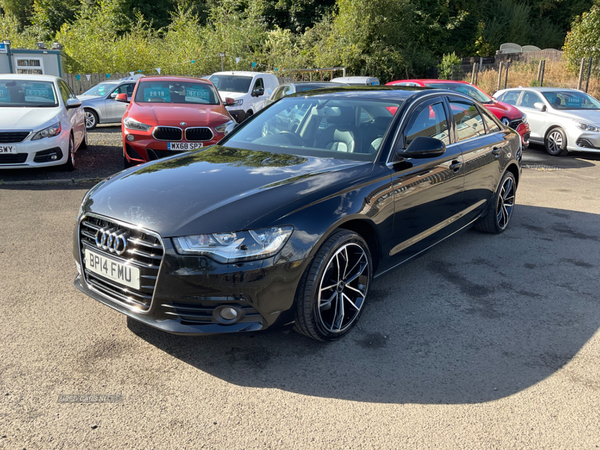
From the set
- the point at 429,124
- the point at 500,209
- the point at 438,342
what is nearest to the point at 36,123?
the point at 429,124

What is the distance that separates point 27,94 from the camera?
891 centimetres

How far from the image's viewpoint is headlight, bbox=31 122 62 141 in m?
8.00

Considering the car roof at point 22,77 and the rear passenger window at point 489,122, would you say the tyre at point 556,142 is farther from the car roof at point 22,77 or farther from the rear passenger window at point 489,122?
the car roof at point 22,77

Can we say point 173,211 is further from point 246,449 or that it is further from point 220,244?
point 246,449

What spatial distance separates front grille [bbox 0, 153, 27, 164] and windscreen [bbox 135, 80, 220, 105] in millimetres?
2389

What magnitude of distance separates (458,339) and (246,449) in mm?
1715

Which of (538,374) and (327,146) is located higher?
(327,146)

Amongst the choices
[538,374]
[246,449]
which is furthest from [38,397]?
[538,374]

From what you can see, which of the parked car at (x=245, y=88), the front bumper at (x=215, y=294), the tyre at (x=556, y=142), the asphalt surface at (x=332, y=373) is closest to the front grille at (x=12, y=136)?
the asphalt surface at (x=332, y=373)

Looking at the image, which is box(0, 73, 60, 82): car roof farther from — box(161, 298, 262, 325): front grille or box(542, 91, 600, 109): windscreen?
box(542, 91, 600, 109): windscreen

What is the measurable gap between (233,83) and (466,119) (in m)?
12.5

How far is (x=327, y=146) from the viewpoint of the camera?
13.3 feet

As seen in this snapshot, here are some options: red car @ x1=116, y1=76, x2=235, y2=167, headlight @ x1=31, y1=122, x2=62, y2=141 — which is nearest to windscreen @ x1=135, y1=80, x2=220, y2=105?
red car @ x1=116, y1=76, x2=235, y2=167

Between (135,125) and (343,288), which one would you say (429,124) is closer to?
Result: (343,288)
